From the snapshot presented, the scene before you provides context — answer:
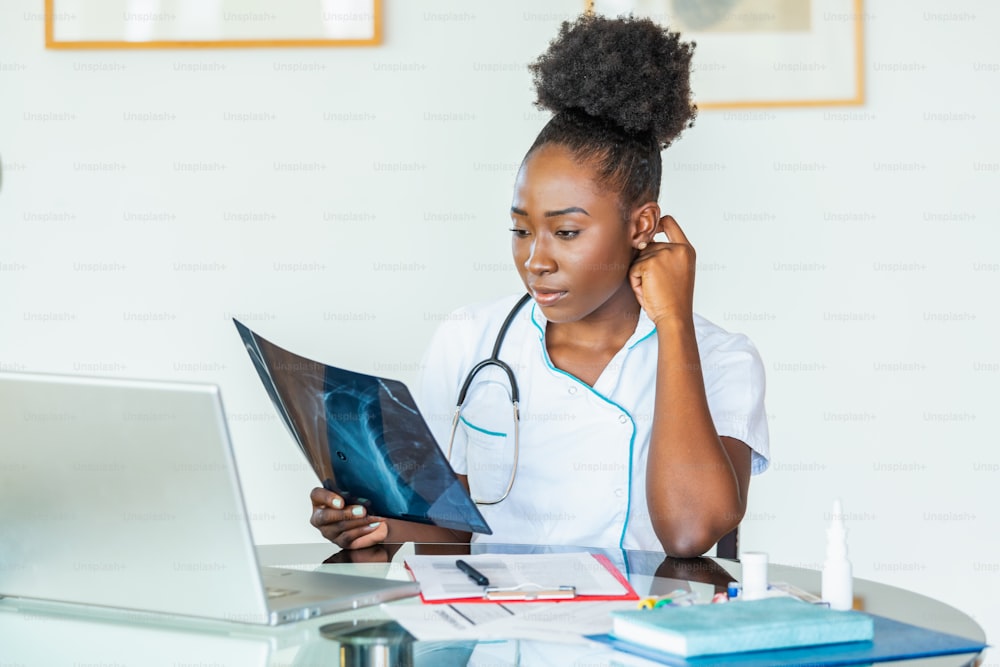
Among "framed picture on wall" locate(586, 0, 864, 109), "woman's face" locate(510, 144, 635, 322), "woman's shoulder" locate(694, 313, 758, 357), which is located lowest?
"woman's shoulder" locate(694, 313, 758, 357)

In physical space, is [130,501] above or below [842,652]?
above

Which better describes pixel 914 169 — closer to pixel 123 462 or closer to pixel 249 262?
pixel 249 262

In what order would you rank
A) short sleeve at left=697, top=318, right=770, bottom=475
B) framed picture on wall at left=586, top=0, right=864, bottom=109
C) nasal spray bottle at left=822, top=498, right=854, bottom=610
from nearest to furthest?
nasal spray bottle at left=822, top=498, right=854, bottom=610, short sleeve at left=697, top=318, right=770, bottom=475, framed picture on wall at left=586, top=0, right=864, bottom=109

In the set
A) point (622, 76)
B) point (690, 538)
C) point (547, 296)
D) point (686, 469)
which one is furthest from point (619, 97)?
point (690, 538)

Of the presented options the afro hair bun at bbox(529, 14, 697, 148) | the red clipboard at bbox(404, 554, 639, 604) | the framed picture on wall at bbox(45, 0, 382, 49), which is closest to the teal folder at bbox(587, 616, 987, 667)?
the red clipboard at bbox(404, 554, 639, 604)

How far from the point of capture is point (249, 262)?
2.40 m

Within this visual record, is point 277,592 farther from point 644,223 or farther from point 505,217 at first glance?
point 505,217

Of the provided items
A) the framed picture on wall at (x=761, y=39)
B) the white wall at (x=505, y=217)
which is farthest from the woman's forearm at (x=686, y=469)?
the framed picture on wall at (x=761, y=39)

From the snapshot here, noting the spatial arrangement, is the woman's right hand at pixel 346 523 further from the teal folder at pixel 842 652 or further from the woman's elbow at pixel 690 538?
the teal folder at pixel 842 652

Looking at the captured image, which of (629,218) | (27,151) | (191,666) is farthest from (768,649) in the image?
(27,151)

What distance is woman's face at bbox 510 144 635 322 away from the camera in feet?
5.61

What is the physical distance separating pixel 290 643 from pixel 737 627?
0.41 metres

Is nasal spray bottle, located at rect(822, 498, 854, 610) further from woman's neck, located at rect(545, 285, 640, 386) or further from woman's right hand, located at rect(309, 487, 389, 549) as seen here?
woman's neck, located at rect(545, 285, 640, 386)

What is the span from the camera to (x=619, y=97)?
5.78 ft
